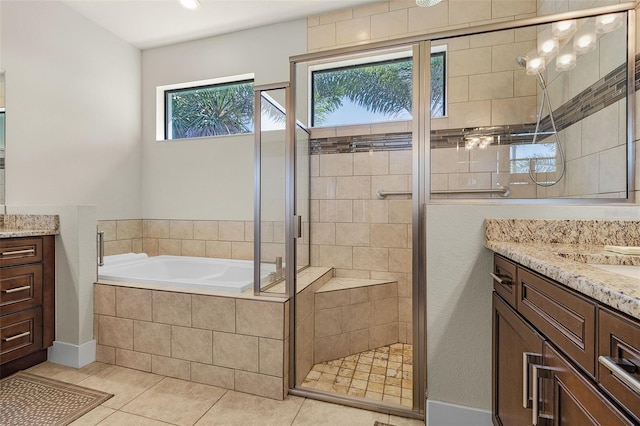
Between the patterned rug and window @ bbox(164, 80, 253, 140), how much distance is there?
2.32 meters

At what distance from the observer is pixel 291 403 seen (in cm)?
177

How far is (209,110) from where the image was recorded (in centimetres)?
327

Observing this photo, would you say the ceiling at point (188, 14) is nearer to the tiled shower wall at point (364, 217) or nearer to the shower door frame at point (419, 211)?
the tiled shower wall at point (364, 217)

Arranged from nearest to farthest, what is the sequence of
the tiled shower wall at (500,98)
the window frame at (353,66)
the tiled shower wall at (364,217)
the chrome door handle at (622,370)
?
1. the chrome door handle at (622,370)
2. the tiled shower wall at (500,98)
3. the window frame at (353,66)
4. the tiled shower wall at (364,217)

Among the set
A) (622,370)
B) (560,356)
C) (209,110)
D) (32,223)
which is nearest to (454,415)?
(560,356)

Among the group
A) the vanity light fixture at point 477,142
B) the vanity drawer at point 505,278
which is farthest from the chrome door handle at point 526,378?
the vanity light fixture at point 477,142

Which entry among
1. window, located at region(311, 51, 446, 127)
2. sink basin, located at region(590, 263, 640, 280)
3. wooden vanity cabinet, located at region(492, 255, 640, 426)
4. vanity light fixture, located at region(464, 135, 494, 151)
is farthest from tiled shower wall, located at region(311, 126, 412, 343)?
sink basin, located at region(590, 263, 640, 280)

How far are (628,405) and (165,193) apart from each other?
3.57m

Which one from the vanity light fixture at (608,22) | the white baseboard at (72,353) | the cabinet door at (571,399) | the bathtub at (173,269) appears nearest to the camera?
the cabinet door at (571,399)

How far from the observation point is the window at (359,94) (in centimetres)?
260

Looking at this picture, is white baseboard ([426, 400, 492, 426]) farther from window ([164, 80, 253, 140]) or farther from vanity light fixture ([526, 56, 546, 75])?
window ([164, 80, 253, 140])

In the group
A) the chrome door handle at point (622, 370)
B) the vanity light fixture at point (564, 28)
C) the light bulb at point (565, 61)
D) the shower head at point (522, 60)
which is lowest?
the chrome door handle at point (622, 370)

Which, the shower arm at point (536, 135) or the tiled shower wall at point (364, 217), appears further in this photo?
the tiled shower wall at point (364, 217)

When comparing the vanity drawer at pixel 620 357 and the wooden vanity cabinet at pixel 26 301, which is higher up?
the vanity drawer at pixel 620 357
